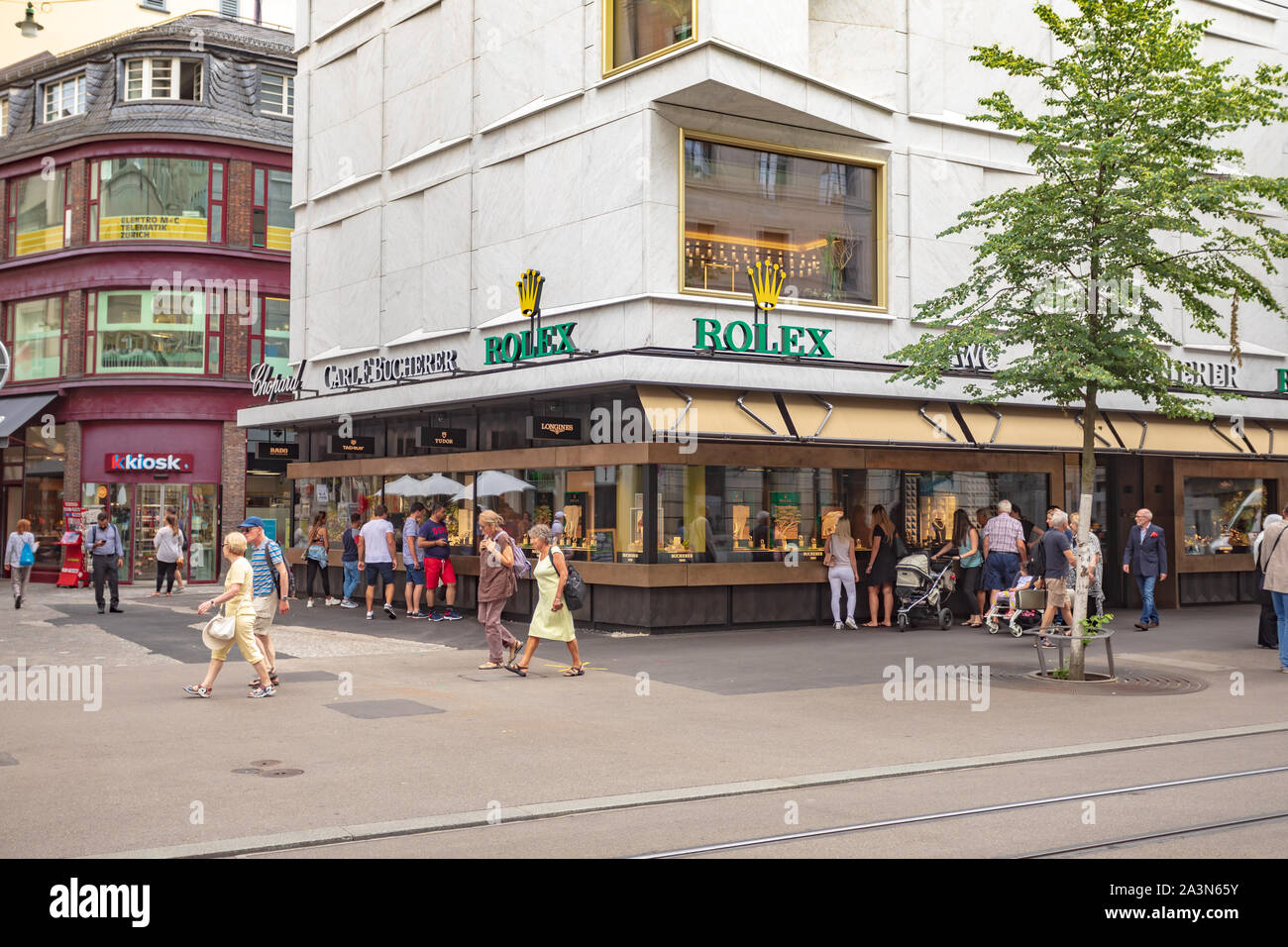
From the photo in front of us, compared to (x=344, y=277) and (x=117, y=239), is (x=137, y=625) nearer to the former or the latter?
(x=344, y=277)

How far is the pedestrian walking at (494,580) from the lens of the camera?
1460 cm

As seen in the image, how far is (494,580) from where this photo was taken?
14.7 m

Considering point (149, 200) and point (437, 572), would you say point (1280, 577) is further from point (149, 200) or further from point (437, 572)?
point (149, 200)

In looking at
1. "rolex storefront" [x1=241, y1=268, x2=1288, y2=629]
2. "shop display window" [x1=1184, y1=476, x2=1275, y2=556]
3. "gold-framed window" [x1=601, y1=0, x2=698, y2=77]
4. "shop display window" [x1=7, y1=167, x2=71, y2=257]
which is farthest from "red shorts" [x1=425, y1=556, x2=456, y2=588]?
"shop display window" [x1=7, y1=167, x2=71, y2=257]

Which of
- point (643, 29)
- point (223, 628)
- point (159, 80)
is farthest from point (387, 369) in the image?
point (159, 80)

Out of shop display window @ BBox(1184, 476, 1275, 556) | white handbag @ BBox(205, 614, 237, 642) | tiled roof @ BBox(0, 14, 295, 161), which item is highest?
tiled roof @ BBox(0, 14, 295, 161)

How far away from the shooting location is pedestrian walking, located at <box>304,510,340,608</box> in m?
26.1

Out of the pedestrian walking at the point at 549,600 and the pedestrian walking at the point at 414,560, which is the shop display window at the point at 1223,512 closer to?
the pedestrian walking at the point at 414,560

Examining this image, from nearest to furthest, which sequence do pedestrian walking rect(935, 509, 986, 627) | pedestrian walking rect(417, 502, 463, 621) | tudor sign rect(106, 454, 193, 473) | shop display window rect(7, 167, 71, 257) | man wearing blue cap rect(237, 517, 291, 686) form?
1. man wearing blue cap rect(237, 517, 291, 686)
2. pedestrian walking rect(935, 509, 986, 627)
3. pedestrian walking rect(417, 502, 463, 621)
4. tudor sign rect(106, 454, 193, 473)
5. shop display window rect(7, 167, 71, 257)

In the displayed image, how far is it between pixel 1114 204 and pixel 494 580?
8.00m

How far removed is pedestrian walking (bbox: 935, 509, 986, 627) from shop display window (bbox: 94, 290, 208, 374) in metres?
21.4

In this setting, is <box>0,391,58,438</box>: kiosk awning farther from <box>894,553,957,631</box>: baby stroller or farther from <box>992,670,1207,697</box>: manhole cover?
<box>992,670,1207,697</box>: manhole cover

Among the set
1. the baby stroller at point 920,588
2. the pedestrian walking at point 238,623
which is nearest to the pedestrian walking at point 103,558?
the pedestrian walking at point 238,623
